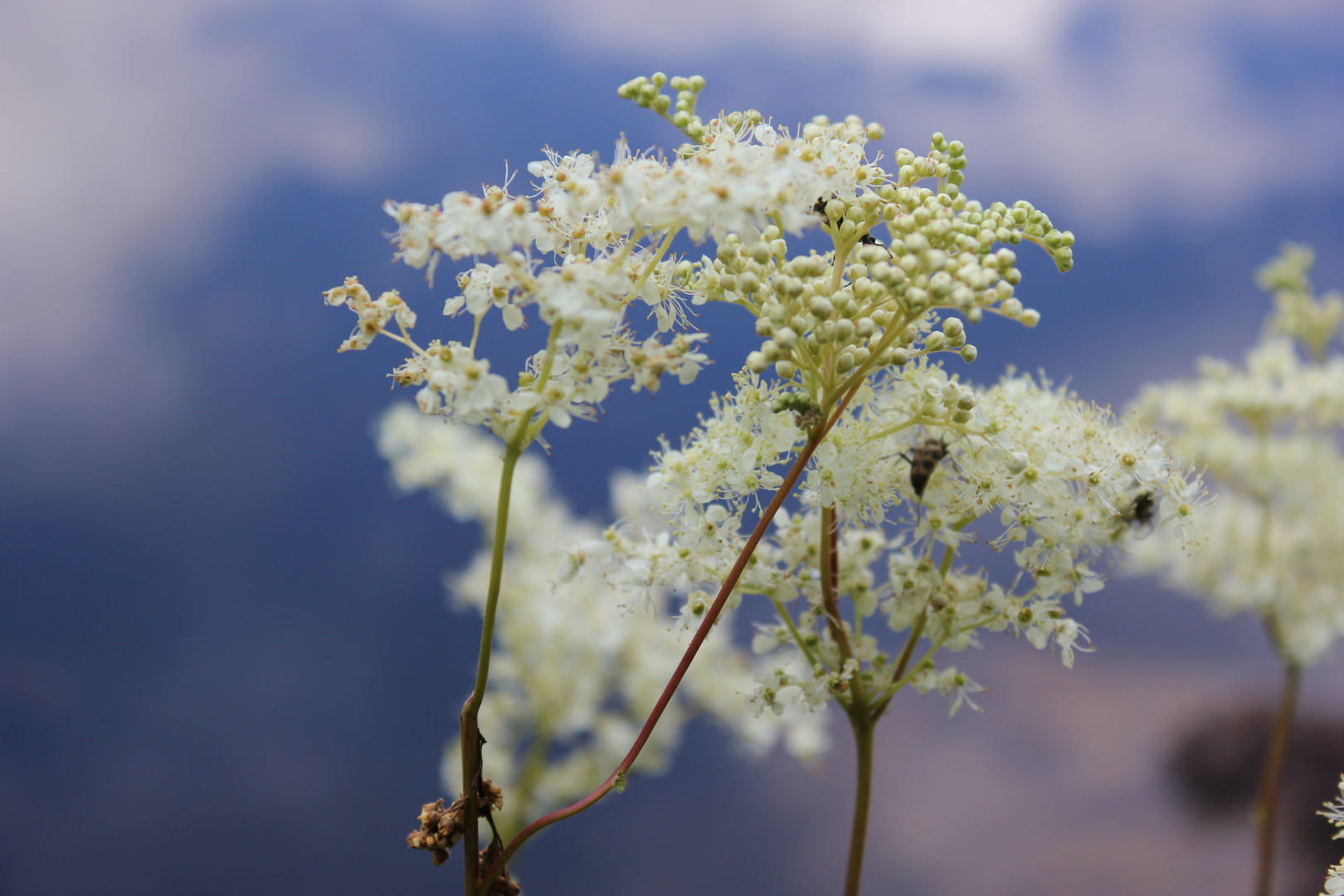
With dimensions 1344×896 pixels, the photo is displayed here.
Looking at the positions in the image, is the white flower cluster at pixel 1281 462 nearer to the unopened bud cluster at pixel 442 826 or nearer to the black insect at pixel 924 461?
the black insect at pixel 924 461

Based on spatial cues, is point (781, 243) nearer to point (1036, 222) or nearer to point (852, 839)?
point (1036, 222)

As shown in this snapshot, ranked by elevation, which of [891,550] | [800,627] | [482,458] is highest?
[482,458]

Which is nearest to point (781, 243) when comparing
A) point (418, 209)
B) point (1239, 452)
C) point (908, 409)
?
point (908, 409)

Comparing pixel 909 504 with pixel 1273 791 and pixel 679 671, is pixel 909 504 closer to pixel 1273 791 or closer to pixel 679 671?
pixel 679 671

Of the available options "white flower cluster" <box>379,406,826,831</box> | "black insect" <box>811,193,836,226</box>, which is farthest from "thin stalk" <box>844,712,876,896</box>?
"white flower cluster" <box>379,406,826,831</box>

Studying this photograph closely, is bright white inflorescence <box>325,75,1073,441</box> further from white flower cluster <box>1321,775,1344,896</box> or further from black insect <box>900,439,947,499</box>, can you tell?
white flower cluster <box>1321,775,1344,896</box>

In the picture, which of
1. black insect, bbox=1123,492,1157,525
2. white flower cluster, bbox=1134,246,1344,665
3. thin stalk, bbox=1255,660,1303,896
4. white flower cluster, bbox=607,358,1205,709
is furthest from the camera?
white flower cluster, bbox=1134,246,1344,665

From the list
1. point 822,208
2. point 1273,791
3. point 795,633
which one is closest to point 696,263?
point 822,208
